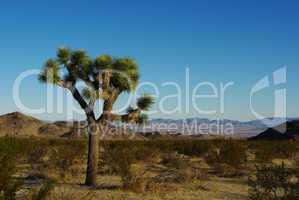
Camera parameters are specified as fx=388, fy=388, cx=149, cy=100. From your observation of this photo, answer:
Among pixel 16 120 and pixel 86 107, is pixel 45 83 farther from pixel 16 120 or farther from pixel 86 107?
pixel 16 120

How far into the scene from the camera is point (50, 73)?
10.7 metres

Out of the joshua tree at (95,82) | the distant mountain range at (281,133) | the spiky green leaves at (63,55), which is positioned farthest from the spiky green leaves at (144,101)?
the distant mountain range at (281,133)

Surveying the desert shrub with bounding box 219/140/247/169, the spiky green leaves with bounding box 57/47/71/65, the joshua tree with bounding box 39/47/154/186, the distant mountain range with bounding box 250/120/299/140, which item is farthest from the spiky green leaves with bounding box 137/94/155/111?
the distant mountain range with bounding box 250/120/299/140

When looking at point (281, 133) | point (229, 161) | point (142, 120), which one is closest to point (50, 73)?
point (142, 120)

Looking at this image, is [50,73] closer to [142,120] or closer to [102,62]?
[102,62]

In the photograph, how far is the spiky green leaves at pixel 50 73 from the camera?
10703 mm

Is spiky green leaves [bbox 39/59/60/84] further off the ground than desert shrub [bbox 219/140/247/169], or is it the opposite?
spiky green leaves [bbox 39/59/60/84]

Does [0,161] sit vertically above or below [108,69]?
below

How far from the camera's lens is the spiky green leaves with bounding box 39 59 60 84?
10.7 metres

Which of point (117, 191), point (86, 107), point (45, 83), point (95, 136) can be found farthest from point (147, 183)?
point (45, 83)

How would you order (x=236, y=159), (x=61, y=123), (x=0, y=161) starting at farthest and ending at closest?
1. (x=61, y=123)
2. (x=236, y=159)
3. (x=0, y=161)

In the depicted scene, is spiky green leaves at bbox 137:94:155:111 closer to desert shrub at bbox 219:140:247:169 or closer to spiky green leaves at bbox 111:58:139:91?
spiky green leaves at bbox 111:58:139:91

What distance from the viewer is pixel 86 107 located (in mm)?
11047

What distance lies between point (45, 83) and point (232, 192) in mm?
5967
